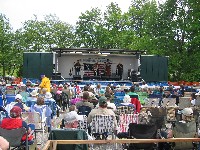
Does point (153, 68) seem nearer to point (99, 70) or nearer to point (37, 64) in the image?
point (99, 70)

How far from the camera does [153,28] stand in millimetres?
Result: 43875

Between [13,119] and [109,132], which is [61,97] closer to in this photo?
[109,132]

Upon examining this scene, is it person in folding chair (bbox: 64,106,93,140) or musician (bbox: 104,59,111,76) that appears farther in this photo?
musician (bbox: 104,59,111,76)

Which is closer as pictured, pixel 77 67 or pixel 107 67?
pixel 77 67

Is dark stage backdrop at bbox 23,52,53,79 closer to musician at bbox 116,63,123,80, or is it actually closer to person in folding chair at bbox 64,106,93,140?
musician at bbox 116,63,123,80

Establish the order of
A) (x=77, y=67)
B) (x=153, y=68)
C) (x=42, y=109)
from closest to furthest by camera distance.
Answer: (x=42, y=109) < (x=77, y=67) < (x=153, y=68)

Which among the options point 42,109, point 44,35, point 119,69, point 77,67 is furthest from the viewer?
point 44,35

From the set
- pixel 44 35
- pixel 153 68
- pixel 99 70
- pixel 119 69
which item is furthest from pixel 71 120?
pixel 44 35

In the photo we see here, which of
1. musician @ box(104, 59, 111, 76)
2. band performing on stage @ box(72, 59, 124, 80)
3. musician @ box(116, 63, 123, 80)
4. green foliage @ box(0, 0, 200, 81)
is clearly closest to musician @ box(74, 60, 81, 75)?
band performing on stage @ box(72, 59, 124, 80)

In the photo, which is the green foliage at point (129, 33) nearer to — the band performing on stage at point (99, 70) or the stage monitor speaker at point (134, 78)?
the band performing on stage at point (99, 70)

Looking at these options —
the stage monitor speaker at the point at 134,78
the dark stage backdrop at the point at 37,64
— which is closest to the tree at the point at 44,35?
the dark stage backdrop at the point at 37,64

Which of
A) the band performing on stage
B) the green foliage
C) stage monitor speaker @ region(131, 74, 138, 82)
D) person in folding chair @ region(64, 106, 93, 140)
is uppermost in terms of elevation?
the green foliage

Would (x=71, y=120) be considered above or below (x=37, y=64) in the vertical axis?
below

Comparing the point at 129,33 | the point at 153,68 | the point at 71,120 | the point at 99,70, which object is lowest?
the point at 71,120
